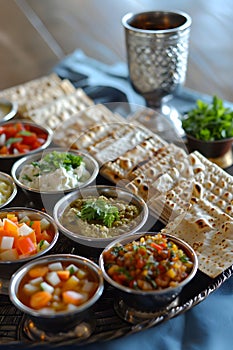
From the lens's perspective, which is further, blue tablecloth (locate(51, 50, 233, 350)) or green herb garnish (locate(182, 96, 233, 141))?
green herb garnish (locate(182, 96, 233, 141))

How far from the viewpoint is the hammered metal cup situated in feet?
13.9

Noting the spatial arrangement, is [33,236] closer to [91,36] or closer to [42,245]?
[42,245]

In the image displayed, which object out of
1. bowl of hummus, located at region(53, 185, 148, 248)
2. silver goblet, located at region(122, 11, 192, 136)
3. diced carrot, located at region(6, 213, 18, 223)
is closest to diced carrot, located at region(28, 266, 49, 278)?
bowl of hummus, located at region(53, 185, 148, 248)

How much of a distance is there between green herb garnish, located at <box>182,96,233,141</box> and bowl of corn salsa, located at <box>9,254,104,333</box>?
1.63 m

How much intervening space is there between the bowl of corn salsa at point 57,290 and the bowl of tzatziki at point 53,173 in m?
0.70

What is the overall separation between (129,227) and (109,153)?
2.73ft

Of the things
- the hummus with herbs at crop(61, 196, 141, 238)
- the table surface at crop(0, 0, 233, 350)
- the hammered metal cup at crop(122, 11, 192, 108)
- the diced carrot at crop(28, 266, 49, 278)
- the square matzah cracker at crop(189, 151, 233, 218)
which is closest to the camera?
the diced carrot at crop(28, 266, 49, 278)

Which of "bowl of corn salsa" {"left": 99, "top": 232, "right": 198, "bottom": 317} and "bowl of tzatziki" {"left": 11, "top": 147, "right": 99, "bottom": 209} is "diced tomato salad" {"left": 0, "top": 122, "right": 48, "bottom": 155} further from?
"bowl of corn salsa" {"left": 99, "top": 232, "right": 198, "bottom": 317}

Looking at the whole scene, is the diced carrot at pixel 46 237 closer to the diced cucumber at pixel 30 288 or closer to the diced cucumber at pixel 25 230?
the diced cucumber at pixel 25 230

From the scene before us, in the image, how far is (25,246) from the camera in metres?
2.96

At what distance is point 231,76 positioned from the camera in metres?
6.77

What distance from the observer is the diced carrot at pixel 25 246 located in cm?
296

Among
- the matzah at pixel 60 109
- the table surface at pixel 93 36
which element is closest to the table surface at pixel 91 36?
the table surface at pixel 93 36

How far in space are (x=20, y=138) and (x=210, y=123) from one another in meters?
1.42
